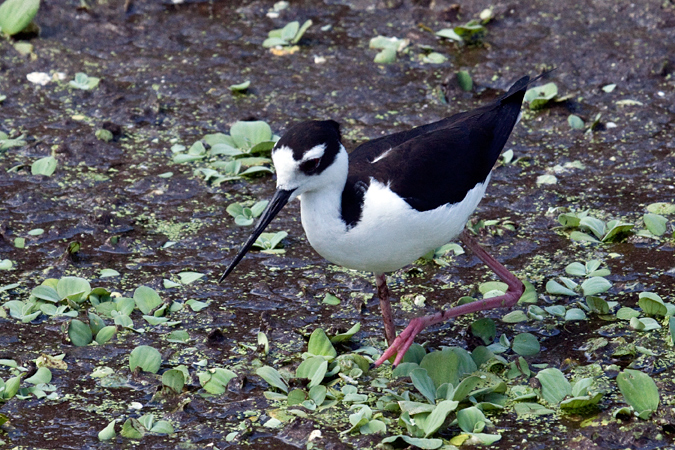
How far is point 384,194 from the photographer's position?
3969mm

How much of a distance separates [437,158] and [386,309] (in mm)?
798

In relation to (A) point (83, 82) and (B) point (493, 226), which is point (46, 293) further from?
(A) point (83, 82)

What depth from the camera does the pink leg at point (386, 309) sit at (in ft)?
14.2

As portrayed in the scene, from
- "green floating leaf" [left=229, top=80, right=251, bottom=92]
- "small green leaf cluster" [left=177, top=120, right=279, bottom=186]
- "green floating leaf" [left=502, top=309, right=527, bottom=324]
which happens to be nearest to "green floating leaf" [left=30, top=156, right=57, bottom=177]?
"small green leaf cluster" [left=177, top=120, right=279, bottom=186]

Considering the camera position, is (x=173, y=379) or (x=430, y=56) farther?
(x=430, y=56)

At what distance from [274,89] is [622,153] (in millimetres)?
2682

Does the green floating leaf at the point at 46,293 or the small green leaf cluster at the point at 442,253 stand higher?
the green floating leaf at the point at 46,293

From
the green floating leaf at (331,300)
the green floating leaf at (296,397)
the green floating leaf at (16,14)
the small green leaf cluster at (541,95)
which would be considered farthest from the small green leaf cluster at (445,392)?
the green floating leaf at (16,14)

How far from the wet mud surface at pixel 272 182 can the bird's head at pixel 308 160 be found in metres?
0.91

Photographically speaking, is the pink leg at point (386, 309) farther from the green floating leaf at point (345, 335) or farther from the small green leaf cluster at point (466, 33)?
the small green leaf cluster at point (466, 33)

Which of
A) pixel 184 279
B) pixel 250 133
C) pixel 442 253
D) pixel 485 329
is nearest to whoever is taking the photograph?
pixel 485 329

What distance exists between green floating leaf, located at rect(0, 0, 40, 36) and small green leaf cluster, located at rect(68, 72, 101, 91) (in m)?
0.89

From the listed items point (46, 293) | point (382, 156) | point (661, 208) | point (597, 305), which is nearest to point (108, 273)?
point (46, 293)

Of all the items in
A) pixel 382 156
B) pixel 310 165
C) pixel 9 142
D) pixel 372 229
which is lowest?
pixel 9 142
